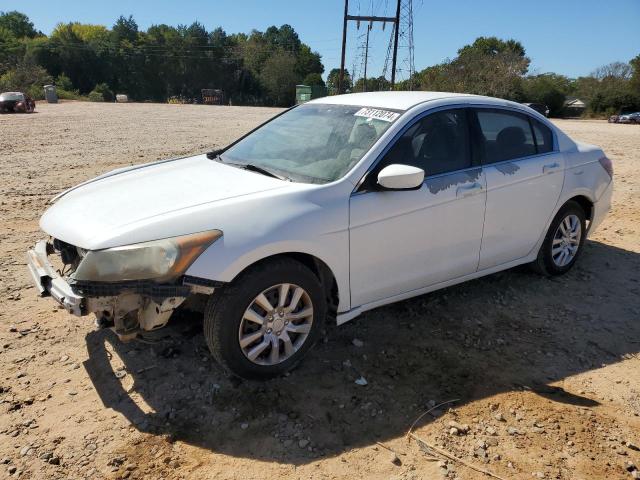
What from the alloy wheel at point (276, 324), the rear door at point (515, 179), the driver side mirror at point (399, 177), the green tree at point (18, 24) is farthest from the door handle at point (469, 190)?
the green tree at point (18, 24)

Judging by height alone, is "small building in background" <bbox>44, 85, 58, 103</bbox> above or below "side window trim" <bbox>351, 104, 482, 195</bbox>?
above

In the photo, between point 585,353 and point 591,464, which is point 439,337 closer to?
point 585,353

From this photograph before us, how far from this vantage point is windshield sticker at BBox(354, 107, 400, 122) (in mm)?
3686

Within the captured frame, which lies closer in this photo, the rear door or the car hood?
the car hood

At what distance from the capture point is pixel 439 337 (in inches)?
152

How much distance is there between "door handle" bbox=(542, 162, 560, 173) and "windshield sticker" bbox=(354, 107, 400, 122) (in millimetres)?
1623

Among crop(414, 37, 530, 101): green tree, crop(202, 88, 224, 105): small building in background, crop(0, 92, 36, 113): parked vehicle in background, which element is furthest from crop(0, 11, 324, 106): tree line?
crop(0, 92, 36, 113): parked vehicle in background

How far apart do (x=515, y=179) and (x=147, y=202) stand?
2.88m

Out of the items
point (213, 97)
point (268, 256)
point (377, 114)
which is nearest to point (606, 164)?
point (377, 114)

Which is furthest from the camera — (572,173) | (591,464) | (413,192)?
(572,173)

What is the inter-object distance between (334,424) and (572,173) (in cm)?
333

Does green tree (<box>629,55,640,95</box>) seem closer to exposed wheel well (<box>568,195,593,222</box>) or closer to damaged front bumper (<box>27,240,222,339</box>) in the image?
exposed wheel well (<box>568,195,593,222</box>)

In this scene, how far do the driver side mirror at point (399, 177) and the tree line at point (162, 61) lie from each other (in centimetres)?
6991

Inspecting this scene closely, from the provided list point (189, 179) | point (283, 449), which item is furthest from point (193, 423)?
point (189, 179)
